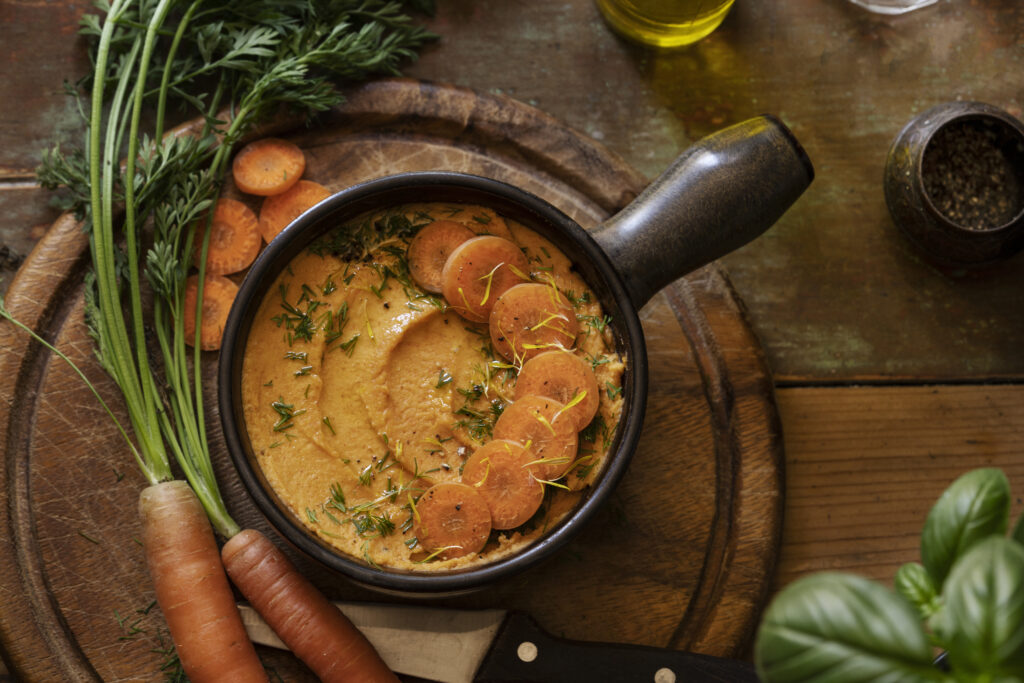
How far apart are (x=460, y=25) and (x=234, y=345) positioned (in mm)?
1358

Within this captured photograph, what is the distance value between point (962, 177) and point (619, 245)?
1354mm

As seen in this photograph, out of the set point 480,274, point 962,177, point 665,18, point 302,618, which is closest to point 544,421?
point 480,274

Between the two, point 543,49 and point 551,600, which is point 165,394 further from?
point 543,49

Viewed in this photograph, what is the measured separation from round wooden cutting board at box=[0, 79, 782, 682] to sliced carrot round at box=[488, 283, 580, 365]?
1.50 feet

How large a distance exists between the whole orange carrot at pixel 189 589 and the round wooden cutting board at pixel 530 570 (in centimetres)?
14

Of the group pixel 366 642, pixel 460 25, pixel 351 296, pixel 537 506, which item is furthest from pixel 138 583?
pixel 460 25

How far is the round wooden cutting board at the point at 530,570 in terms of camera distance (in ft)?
7.23

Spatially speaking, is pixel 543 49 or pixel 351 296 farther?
pixel 543 49

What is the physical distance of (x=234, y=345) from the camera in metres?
1.95

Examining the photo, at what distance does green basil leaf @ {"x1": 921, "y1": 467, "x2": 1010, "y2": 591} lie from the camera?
4.38 ft

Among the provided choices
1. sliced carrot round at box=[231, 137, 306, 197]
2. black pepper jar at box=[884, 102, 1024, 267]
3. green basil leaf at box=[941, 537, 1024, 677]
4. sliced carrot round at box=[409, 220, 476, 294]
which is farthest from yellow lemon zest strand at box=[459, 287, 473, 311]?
black pepper jar at box=[884, 102, 1024, 267]

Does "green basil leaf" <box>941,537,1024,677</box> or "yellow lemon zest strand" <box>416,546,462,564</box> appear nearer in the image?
"green basil leaf" <box>941,537,1024,677</box>

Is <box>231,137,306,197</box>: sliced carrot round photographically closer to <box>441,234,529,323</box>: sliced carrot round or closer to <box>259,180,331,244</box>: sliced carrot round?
<box>259,180,331,244</box>: sliced carrot round

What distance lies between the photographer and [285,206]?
2.33m
